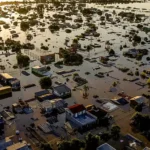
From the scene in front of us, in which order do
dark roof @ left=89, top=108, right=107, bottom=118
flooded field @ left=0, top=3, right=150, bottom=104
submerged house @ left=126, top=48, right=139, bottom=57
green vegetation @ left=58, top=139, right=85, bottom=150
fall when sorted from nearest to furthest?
green vegetation @ left=58, top=139, right=85, bottom=150 → dark roof @ left=89, top=108, right=107, bottom=118 → flooded field @ left=0, top=3, right=150, bottom=104 → submerged house @ left=126, top=48, right=139, bottom=57

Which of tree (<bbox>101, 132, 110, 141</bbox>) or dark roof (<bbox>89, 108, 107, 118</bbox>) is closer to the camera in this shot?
tree (<bbox>101, 132, 110, 141</bbox>)

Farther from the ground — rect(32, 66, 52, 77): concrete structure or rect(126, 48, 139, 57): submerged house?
rect(126, 48, 139, 57): submerged house

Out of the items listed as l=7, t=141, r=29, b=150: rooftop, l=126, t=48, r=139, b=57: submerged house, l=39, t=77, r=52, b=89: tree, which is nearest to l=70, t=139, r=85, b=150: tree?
l=7, t=141, r=29, b=150: rooftop

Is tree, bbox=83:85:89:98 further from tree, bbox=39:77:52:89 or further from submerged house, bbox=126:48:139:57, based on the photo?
submerged house, bbox=126:48:139:57

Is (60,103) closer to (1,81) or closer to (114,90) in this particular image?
(114,90)

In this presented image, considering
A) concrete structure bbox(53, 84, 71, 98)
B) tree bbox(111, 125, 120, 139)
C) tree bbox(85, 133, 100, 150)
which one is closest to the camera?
tree bbox(85, 133, 100, 150)

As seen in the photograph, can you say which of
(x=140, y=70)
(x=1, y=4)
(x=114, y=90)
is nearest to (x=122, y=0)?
(x=1, y=4)

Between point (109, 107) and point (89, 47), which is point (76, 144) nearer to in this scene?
point (109, 107)

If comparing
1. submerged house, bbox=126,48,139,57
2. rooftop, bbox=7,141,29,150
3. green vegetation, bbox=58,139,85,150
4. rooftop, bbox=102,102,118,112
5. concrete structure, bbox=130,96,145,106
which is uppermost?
submerged house, bbox=126,48,139,57

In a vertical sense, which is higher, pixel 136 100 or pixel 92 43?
pixel 92 43

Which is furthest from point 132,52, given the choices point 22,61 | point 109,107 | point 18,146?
point 18,146
